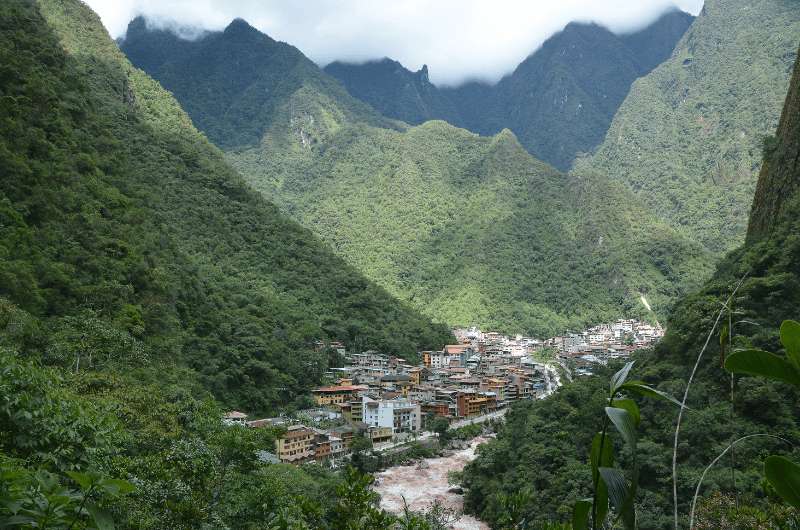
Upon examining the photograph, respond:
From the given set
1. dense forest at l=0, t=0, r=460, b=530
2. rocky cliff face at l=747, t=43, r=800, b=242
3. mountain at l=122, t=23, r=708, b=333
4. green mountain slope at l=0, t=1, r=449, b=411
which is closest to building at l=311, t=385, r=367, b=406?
green mountain slope at l=0, t=1, r=449, b=411

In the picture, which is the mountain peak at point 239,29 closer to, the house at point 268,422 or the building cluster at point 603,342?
the building cluster at point 603,342

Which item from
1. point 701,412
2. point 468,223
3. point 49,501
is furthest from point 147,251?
point 468,223

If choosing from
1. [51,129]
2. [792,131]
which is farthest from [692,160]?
[51,129]

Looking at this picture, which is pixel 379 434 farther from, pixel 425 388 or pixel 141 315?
pixel 141 315

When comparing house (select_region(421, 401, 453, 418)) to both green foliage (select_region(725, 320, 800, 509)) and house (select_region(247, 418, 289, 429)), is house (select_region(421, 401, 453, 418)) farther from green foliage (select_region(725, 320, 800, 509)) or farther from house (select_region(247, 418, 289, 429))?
green foliage (select_region(725, 320, 800, 509))

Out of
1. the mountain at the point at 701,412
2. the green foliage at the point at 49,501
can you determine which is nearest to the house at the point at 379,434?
the mountain at the point at 701,412
